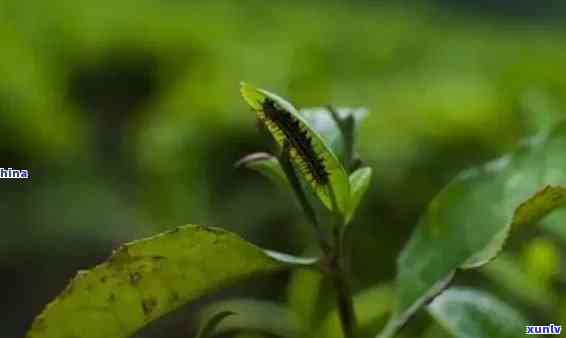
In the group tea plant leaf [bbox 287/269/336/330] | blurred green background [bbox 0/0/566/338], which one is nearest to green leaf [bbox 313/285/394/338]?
tea plant leaf [bbox 287/269/336/330]

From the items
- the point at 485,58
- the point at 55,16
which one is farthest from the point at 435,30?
the point at 55,16

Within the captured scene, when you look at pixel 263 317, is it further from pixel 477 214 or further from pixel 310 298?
pixel 477 214

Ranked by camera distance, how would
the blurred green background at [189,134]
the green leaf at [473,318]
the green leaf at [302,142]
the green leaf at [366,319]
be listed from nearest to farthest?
the green leaf at [302,142], the green leaf at [473,318], the green leaf at [366,319], the blurred green background at [189,134]

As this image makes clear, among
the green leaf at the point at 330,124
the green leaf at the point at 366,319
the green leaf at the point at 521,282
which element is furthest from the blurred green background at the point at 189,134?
the green leaf at the point at 330,124

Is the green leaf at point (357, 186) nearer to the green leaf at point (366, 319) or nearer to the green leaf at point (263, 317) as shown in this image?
the green leaf at point (366, 319)

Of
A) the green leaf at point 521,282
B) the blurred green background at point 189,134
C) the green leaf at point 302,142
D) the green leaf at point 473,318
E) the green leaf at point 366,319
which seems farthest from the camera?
the blurred green background at point 189,134

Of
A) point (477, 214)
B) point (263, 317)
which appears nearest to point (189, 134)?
point (263, 317)

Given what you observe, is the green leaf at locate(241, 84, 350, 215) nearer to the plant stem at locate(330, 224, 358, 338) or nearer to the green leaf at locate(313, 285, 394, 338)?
the plant stem at locate(330, 224, 358, 338)

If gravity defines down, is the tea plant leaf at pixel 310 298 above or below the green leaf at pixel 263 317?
above

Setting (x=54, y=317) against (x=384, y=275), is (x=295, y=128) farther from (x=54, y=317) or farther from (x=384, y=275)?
(x=384, y=275)
